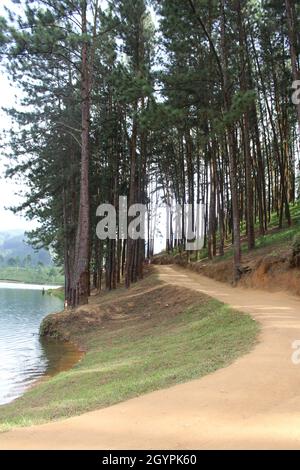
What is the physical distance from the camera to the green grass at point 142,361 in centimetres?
567

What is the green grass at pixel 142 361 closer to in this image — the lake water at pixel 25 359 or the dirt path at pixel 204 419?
the dirt path at pixel 204 419

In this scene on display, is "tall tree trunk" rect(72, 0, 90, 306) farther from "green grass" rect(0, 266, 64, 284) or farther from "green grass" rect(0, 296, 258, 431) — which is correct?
"green grass" rect(0, 266, 64, 284)

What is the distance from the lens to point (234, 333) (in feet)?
27.3

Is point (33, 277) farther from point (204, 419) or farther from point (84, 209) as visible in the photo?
point (204, 419)

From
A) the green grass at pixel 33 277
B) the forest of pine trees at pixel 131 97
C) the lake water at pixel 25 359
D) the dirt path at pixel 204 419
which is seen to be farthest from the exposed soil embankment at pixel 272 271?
the green grass at pixel 33 277

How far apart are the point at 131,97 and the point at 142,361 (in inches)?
363

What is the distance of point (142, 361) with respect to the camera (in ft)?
27.6

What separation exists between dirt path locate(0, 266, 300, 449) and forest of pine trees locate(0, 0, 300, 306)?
34.3 feet

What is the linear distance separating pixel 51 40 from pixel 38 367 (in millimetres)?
10691

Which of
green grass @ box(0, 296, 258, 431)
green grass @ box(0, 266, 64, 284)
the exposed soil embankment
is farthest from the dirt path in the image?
green grass @ box(0, 266, 64, 284)

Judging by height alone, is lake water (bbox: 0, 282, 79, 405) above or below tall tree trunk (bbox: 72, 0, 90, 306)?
below

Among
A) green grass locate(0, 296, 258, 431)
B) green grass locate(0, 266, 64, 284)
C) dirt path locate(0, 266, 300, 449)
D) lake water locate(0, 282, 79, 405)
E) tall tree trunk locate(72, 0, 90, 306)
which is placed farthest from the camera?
green grass locate(0, 266, 64, 284)

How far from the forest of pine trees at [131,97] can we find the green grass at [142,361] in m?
5.10

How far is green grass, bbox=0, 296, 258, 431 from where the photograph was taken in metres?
5.67
